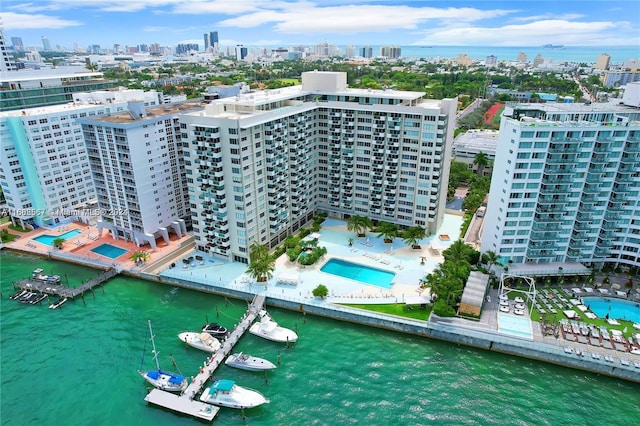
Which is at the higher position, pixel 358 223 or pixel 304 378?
pixel 358 223

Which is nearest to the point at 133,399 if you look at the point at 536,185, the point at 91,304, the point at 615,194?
the point at 91,304

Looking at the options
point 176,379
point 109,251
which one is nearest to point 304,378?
point 176,379

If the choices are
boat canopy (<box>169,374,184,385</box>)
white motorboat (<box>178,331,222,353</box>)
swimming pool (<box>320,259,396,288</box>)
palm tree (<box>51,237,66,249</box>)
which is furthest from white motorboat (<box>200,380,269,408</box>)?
palm tree (<box>51,237,66,249</box>)

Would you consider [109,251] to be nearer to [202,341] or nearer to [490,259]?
[202,341]

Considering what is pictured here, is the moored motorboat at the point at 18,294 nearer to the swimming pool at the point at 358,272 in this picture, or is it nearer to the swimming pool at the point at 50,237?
the swimming pool at the point at 50,237

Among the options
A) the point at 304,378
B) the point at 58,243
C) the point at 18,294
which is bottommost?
the point at 304,378

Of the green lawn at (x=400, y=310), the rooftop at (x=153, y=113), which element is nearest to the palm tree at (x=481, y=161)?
the green lawn at (x=400, y=310)
